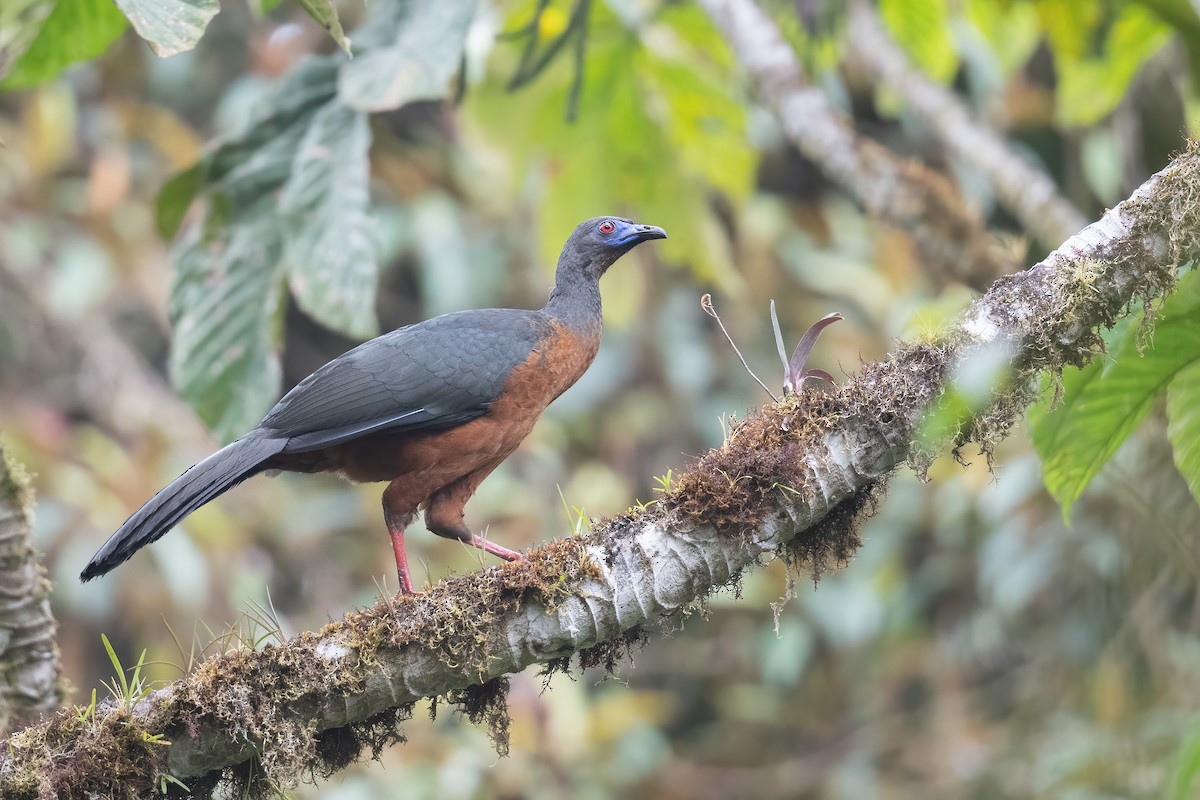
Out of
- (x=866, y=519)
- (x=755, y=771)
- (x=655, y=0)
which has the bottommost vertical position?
(x=755, y=771)

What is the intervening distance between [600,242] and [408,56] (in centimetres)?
99

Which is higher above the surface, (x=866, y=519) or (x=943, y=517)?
(x=866, y=519)

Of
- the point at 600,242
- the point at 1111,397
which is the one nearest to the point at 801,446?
the point at 1111,397

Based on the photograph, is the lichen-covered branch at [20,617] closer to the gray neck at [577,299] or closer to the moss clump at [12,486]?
the moss clump at [12,486]

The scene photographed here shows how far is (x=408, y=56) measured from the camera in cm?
441

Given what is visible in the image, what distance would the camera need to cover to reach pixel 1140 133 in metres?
7.48

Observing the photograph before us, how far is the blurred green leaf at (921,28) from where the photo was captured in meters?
5.60

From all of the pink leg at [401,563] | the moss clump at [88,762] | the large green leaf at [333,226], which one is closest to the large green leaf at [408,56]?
the large green leaf at [333,226]

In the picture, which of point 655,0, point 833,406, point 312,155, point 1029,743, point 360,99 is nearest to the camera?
point 833,406

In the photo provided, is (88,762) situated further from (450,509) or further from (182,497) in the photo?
(450,509)

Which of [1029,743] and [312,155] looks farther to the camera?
[1029,743]

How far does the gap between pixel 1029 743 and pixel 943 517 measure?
1.43m

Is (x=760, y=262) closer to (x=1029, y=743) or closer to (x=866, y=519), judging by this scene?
(x=1029, y=743)

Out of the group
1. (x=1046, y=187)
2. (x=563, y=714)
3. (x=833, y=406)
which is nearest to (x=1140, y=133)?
(x=1046, y=187)
